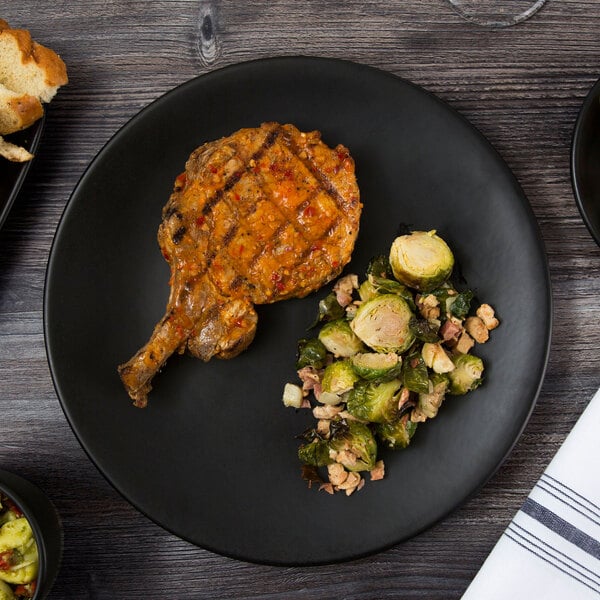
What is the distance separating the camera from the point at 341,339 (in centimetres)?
315

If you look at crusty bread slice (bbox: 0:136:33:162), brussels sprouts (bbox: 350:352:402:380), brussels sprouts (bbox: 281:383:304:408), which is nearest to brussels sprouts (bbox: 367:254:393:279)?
brussels sprouts (bbox: 350:352:402:380)

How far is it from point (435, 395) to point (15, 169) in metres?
2.22

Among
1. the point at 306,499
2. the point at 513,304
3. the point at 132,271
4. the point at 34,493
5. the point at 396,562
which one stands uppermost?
the point at 513,304

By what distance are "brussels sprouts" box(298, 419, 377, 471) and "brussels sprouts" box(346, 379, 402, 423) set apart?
76 mm

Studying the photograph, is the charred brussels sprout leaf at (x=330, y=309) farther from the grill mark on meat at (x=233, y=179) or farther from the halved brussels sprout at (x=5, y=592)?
the halved brussels sprout at (x=5, y=592)

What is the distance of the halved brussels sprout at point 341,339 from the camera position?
3.14 m

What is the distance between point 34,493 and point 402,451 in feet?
5.78

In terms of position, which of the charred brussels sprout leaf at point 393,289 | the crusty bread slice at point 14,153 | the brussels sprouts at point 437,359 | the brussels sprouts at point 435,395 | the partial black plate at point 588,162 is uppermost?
the partial black plate at point 588,162

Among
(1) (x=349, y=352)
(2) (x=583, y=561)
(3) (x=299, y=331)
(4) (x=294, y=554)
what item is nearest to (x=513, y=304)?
(1) (x=349, y=352)

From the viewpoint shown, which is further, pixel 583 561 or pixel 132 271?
pixel 132 271

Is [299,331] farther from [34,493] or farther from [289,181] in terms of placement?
[34,493]

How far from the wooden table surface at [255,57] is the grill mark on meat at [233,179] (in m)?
0.64

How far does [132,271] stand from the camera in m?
3.35

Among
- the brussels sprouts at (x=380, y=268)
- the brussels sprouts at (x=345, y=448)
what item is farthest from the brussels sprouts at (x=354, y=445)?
the brussels sprouts at (x=380, y=268)
